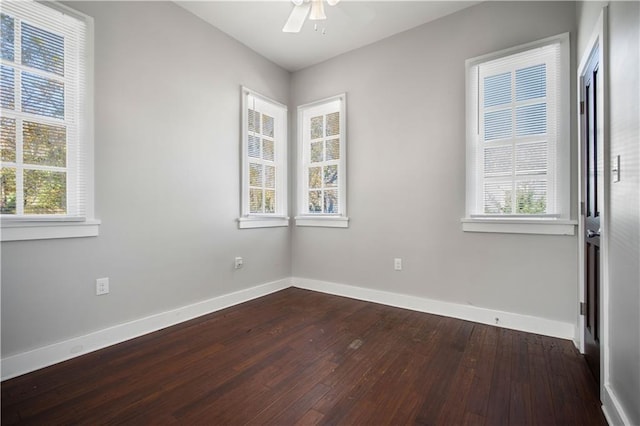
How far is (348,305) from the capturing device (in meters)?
3.31

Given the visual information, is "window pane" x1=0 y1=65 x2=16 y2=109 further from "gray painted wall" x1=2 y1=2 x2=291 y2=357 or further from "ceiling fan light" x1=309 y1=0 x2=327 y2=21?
"ceiling fan light" x1=309 y1=0 x2=327 y2=21

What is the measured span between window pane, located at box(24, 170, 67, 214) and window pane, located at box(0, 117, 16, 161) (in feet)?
0.40

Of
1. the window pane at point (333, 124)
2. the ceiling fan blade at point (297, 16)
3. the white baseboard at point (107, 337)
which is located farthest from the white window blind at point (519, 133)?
the white baseboard at point (107, 337)

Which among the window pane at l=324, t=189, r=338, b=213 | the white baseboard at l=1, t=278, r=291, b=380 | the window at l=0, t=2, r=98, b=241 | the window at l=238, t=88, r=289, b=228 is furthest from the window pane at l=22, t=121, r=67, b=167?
the window pane at l=324, t=189, r=338, b=213

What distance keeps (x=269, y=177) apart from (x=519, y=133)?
2.70m

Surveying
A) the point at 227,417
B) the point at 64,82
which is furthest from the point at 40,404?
the point at 64,82

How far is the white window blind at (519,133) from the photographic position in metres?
2.48

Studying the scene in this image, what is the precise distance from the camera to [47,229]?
79.7 inches

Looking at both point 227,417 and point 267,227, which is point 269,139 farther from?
point 227,417

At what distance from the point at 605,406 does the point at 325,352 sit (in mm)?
1565

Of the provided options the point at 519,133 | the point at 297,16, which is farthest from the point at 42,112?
the point at 519,133

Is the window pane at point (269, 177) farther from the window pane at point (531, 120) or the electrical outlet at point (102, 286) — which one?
the window pane at point (531, 120)

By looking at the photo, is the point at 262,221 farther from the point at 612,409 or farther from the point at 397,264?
the point at 612,409

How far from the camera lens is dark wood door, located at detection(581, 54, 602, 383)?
1.88 m
